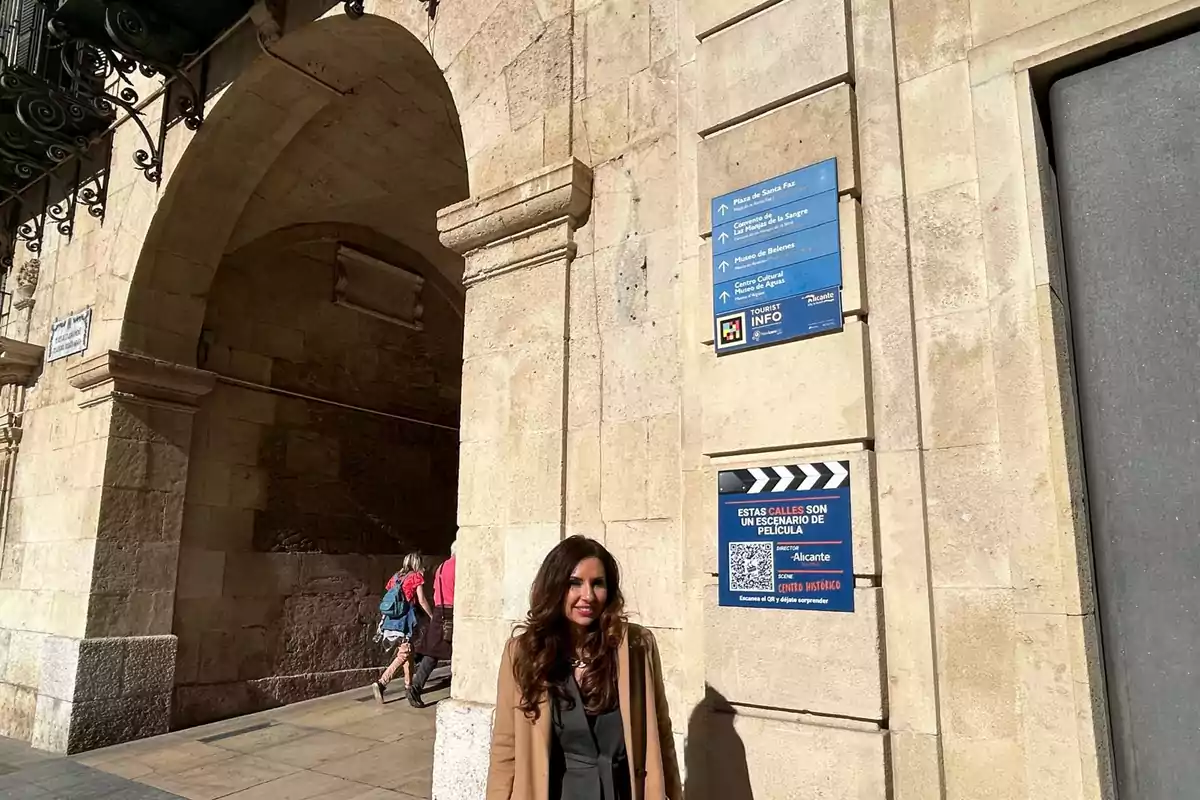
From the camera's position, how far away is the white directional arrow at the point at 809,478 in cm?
253

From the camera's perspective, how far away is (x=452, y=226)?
383 centimetres

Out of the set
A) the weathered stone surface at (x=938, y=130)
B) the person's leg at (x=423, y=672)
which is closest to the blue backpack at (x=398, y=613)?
the person's leg at (x=423, y=672)

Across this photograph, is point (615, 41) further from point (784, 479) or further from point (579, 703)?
point (579, 703)

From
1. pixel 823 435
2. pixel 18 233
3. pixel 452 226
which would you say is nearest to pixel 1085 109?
pixel 823 435

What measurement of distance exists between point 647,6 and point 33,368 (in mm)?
6838

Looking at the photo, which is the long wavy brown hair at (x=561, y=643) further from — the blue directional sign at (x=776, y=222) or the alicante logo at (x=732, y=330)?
the blue directional sign at (x=776, y=222)

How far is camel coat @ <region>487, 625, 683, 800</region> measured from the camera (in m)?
1.95

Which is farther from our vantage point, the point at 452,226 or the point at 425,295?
the point at 425,295

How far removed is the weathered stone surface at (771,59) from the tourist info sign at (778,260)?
1.06ft

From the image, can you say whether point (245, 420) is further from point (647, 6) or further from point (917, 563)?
point (917, 563)

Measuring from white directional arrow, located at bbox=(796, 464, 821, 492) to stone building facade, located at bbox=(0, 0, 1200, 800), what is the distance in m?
0.05

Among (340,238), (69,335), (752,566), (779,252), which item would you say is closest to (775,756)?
(752,566)

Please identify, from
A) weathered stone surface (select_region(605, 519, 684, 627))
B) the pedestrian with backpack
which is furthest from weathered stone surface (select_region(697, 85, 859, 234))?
the pedestrian with backpack

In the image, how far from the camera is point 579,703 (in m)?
2.01
